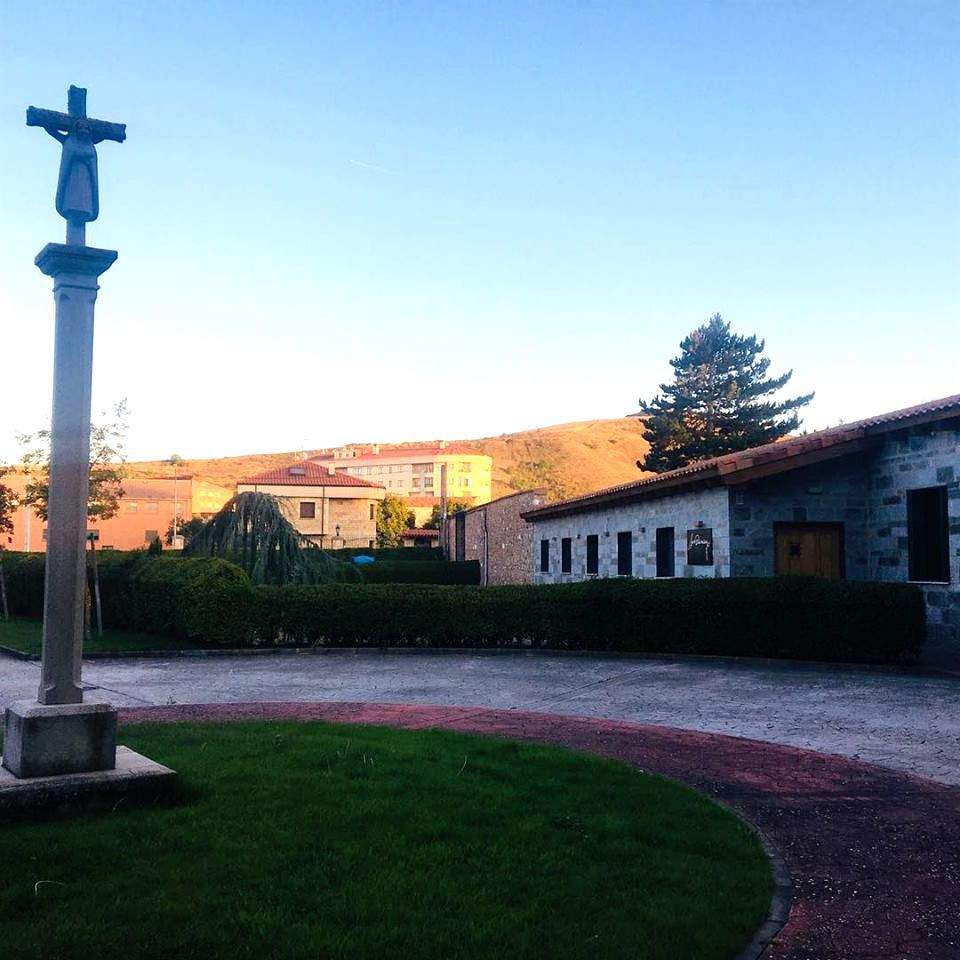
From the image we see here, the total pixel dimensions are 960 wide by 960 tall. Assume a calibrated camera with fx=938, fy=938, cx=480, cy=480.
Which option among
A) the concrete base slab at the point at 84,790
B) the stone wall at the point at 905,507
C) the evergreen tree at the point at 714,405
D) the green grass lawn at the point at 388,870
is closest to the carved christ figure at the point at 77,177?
the concrete base slab at the point at 84,790

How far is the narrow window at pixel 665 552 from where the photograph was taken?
68.6 ft

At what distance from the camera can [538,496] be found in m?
34.0

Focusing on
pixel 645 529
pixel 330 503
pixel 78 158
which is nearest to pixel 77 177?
pixel 78 158

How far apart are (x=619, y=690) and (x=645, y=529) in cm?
1037

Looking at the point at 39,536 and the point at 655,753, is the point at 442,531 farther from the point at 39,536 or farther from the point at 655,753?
the point at 655,753

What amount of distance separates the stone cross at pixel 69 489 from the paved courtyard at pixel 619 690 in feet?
18.6

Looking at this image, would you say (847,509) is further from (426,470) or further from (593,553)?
(426,470)

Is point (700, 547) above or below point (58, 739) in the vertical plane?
above

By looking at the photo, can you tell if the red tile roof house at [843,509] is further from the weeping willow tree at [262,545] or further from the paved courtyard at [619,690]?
the weeping willow tree at [262,545]

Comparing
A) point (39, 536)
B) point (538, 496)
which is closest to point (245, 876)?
point (538, 496)

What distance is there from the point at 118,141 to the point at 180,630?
13440mm

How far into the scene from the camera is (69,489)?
5844 millimetres

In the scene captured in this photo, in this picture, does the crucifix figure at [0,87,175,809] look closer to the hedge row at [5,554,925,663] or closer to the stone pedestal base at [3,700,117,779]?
the stone pedestal base at [3,700,117,779]

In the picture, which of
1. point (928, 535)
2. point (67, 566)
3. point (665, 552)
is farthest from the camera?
point (665, 552)
